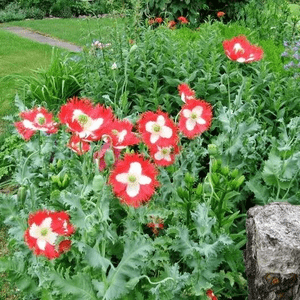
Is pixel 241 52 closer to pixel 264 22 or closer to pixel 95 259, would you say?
pixel 95 259

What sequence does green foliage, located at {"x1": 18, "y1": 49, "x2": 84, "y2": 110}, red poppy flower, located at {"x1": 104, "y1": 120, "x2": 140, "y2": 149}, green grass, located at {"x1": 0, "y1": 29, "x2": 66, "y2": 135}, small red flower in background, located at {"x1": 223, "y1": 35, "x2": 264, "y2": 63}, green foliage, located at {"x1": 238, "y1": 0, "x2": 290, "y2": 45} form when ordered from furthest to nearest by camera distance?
green grass, located at {"x1": 0, "y1": 29, "x2": 66, "y2": 135}
green foliage, located at {"x1": 238, "y1": 0, "x2": 290, "y2": 45}
green foliage, located at {"x1": 18, "y1": 49, "x2": 84, "y2": 110}
small red flower in background, located at {"x1": 223, "y1": 35, "x2": 264, "y2": 63}
red poppy flower, located at {"x1": 104, "y1": 120, "x2": 140, "y2": 149}

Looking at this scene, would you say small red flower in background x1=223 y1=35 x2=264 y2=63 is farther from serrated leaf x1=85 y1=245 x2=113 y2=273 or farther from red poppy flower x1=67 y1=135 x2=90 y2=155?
serrated leaf x1=85 y1=245 x2=113 y2=273

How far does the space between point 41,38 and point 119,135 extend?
8852 mm

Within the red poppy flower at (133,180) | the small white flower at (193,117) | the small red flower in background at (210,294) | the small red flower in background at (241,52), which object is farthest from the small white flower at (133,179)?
the small red flower in background at (241,52)

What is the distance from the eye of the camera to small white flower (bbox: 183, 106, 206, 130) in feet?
7.22

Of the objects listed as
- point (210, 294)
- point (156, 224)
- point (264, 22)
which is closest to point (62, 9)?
point (264, 22)

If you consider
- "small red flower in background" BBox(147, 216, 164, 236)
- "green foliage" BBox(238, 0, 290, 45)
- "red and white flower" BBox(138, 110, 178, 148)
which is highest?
"red and white flower" BBox(138, 110, 178, 148)

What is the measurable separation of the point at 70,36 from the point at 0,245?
7.49 m

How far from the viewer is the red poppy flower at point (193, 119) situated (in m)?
2.20

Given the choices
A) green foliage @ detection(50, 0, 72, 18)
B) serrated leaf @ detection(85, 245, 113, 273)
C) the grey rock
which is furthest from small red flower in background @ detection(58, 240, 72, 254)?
green foliage @ detection(50, 0, 72, 18)

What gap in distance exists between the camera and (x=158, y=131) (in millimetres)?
2055

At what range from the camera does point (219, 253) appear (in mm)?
2256

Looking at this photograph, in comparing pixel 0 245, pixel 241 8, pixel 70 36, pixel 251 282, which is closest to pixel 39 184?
pixel 0 245

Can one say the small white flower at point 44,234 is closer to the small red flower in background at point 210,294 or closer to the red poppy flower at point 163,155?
the red poppy flower at point 163,155
